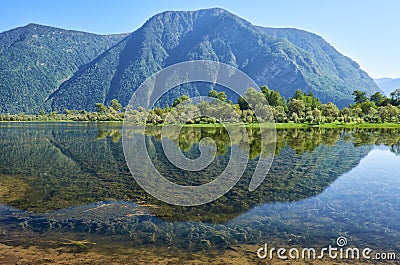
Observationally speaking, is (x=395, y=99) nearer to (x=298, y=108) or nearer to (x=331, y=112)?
(x=331, y=112)

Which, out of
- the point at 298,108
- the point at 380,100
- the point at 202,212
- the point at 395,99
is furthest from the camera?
the point at 380,100

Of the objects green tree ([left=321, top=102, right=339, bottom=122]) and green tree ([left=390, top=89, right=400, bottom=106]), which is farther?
green tree ([left=390, top=89, right=400, bottom=106])

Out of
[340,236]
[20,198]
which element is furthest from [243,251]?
[20,198]

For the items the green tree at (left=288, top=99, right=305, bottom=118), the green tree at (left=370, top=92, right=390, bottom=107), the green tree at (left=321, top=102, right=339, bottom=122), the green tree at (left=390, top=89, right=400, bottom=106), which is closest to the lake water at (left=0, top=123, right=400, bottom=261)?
the green tree at (left=288, top=99, right=305, bottom=118)

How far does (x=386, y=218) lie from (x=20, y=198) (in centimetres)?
1756

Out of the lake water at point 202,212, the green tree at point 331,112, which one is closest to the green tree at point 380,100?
the green tree at point 331,112

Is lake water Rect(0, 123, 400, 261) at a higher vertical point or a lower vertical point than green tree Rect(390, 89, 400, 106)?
lower

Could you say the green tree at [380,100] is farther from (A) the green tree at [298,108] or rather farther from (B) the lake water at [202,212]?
(B) the lake water at [202,212]

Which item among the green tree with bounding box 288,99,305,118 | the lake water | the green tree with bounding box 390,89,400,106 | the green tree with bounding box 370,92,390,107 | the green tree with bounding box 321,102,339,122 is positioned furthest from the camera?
the green tree with bounding box 370,92,390,107

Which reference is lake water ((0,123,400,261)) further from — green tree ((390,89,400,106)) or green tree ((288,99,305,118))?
green tree ((390,89,400,106))

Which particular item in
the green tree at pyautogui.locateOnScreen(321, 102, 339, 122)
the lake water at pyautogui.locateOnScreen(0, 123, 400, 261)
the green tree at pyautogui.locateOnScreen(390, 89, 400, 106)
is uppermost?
the green tree at pyautogui.locateOnScreen(390, 89, 400, 106)

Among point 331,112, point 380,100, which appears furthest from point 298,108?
point 380,100

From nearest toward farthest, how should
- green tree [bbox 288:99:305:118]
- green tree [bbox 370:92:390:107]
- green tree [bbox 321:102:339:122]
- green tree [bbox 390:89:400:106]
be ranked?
green tree [bbox 288:99:305:118] < green tree [bbox 321:102:339:122] < green tree [bbox 390:89:400:106] < green tree [bbox 370:92:390:107]

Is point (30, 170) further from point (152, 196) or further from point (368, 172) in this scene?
point (368, 172)
